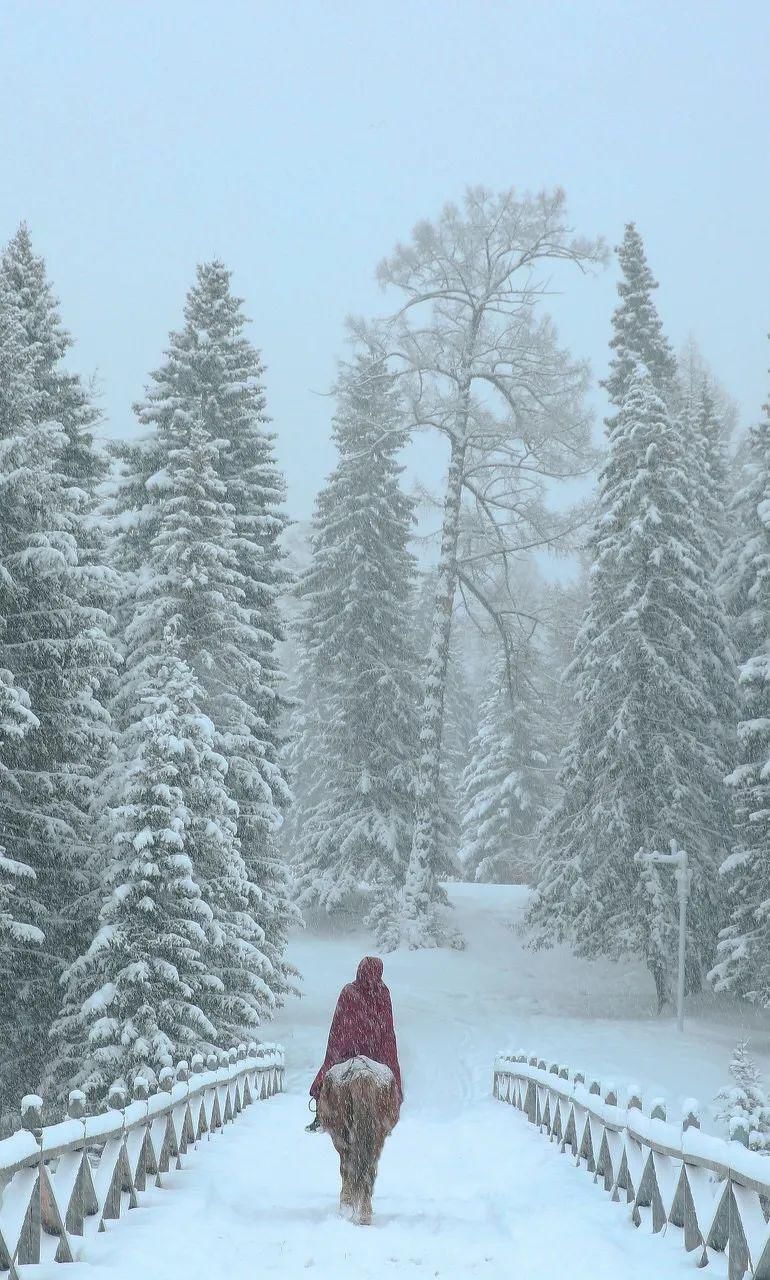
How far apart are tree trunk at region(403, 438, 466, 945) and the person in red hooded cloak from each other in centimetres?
2211

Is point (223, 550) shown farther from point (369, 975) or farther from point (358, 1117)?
point (358, 1117)

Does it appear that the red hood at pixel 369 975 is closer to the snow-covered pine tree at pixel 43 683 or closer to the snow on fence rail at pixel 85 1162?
the snow on fence rail at pixel 85 1162

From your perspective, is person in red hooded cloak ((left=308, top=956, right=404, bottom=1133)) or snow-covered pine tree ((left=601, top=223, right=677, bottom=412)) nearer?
person in red hooded cloak ((left=308, top=956, right=404, bottom=1133))

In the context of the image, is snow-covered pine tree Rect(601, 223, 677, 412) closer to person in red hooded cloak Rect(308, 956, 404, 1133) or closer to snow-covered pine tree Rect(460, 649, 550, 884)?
snow-covered pine tree Rect(460, 649, 550, 884)

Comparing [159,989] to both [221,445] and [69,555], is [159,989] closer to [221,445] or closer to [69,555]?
[69,555]

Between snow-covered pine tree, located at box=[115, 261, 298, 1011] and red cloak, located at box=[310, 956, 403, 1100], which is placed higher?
snow-covered pine tree, located at box=[115, 261, 298, 1011]

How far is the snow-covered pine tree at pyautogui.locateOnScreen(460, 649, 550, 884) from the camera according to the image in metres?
46.9

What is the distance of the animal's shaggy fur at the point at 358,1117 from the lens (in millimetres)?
8633

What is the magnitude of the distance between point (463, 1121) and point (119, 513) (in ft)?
44.2

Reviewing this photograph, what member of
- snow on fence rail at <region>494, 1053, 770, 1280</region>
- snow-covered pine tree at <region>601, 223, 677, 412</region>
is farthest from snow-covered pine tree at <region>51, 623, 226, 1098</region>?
snow-covered pine tree at <region>601, 223, 677, 412</region>

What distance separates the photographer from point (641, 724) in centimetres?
2739

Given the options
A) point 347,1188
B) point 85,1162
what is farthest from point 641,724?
point 85,1162

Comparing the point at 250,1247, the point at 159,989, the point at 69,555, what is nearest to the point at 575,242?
the point at 69,555

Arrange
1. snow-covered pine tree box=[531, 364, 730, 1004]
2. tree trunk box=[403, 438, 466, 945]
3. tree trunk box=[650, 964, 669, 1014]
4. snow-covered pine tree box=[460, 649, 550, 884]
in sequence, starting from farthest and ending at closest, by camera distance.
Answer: snow-covered pine tree box=[460, 649, 550, 884] → tree trunk box=[403, 438, 466, 945] → tree trunk box=[650, 964, 669, 1014] → snow-covered pine tree box=[531, 364, 730, 1004]
